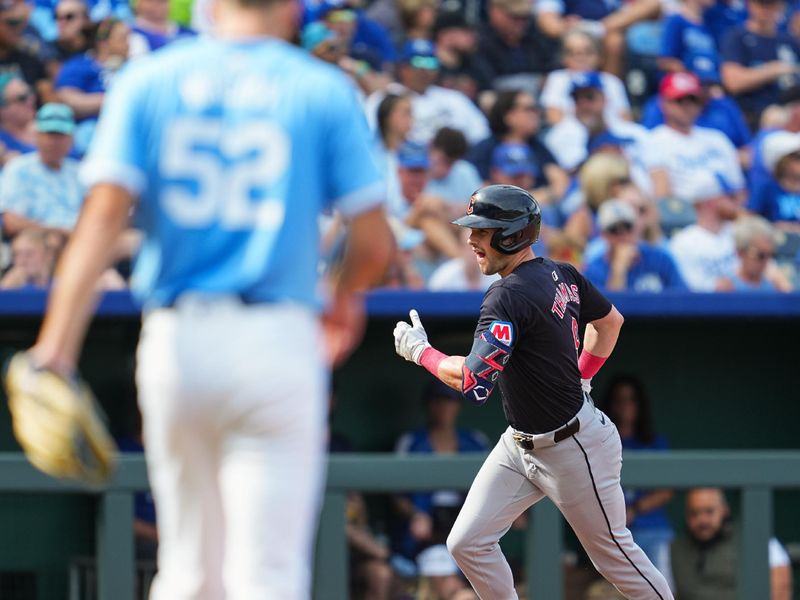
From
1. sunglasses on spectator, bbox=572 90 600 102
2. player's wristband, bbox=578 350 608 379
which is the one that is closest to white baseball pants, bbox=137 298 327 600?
player's wristband, bbox=578 350 608 379

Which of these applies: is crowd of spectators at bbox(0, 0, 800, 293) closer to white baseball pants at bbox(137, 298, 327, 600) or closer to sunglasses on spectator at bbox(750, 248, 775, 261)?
sunglasses on spectator at bbox(750, 248, 775, 261)

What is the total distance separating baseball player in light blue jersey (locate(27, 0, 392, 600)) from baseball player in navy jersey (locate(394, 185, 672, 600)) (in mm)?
1984

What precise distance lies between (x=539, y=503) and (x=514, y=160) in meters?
3.01

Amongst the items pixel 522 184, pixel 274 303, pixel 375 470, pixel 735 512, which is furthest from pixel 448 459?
pixel 274 303

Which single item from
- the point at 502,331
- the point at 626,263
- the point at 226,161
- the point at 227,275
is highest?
the point at 226,161

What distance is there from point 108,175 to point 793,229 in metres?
6.45

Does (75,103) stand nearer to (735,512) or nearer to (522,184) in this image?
(522,184)

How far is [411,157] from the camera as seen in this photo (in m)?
7.78

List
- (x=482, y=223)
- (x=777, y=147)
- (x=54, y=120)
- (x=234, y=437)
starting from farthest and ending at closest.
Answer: (x=777, y=147), (x=54, y=120), (x=482, y=223), (x=234, y=437)

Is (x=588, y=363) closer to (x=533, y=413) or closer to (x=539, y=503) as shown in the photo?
(x=533, y=413)

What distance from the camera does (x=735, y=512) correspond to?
5.90 m

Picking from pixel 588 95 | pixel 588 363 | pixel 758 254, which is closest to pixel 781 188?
pixel 758 254

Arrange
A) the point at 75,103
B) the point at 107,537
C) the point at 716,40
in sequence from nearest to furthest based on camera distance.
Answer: the point at 107,537
the point at 75,103
the point at 716,40

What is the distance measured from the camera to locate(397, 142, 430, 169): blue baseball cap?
7752mm
